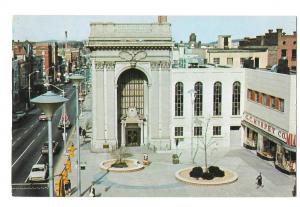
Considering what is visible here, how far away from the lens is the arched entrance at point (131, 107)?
47.9 meters

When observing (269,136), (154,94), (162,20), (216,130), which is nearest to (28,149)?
(154,94)

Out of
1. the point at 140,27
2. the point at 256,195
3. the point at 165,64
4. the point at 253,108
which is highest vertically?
the point at 140,27

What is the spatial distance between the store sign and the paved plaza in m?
2.58

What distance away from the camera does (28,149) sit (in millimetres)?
43938

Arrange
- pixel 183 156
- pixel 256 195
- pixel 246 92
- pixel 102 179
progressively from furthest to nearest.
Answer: pixel 246 92, pixel 183 156, pixel 102 179, pixel 256 195

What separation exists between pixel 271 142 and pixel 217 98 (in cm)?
758

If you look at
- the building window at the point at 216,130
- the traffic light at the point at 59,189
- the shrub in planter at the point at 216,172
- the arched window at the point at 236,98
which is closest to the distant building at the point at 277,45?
the arched window at the point at 236,98

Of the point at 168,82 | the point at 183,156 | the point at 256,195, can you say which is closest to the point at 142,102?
the point at 168,82

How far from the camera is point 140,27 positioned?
4478 centimetres

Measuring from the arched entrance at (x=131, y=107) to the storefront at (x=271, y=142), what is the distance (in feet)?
33.1

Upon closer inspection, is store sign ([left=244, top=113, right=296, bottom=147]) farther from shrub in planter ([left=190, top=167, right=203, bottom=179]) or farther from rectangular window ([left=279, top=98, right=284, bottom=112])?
shrub in planter ([left=190, top=167, right=203, bottom=179])

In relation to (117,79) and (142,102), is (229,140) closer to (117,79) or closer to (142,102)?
(142,102)

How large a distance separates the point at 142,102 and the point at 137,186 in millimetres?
15087

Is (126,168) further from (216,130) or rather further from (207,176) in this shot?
(216,130)
